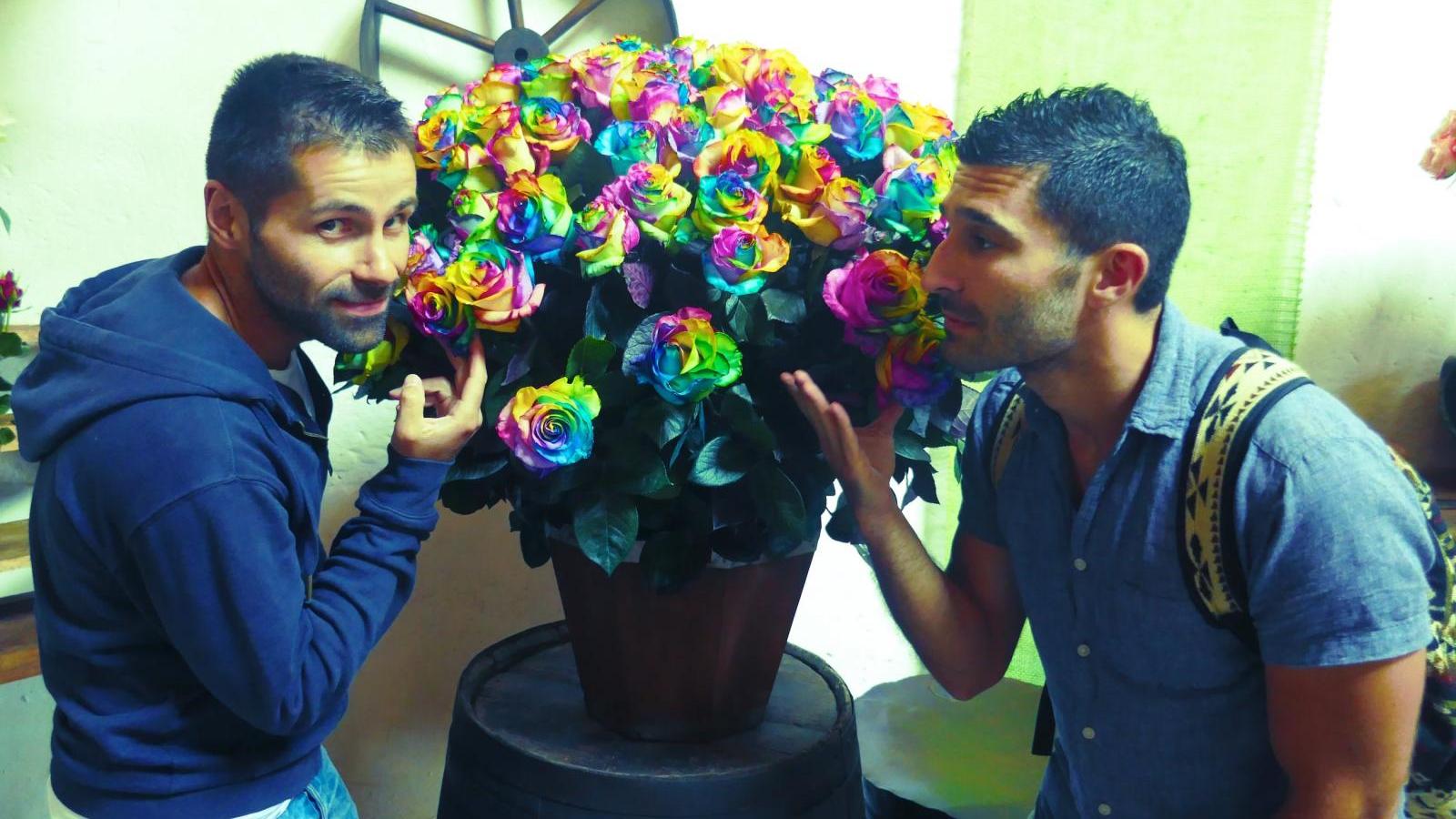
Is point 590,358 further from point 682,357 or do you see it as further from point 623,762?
point 623,762

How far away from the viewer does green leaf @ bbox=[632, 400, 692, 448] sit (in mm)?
971

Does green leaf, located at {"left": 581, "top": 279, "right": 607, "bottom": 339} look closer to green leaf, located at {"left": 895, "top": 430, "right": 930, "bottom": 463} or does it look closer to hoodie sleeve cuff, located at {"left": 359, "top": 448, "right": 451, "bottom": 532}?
hoodie sleeve cuff, located at {"left": 359, "top": 448, "right": 451, "bottom": 532}

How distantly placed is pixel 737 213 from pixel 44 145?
40.0 inches

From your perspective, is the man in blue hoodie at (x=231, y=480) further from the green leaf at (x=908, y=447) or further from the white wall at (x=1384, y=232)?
the white wall at (x=1384, y=232)

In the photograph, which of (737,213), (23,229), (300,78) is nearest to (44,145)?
(23,229)

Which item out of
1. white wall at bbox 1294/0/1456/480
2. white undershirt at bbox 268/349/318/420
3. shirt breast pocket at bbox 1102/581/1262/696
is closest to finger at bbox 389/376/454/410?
white undershirt at bbox 268/349/318/420

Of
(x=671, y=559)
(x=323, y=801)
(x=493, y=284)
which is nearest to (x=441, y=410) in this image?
(x=493, y=284)

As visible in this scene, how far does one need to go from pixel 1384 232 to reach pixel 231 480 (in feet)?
5.95

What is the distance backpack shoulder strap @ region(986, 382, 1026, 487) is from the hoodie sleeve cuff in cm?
57

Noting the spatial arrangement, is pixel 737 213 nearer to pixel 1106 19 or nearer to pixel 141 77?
pixel 141 77

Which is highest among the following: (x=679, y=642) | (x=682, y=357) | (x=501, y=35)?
(x=501, y=35)

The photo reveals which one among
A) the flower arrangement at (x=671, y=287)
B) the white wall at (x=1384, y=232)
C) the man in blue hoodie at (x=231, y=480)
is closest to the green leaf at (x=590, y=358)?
the flower arrangement at (x=671, y=287)

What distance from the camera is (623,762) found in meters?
1.14

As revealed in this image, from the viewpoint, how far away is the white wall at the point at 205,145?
1.44m
